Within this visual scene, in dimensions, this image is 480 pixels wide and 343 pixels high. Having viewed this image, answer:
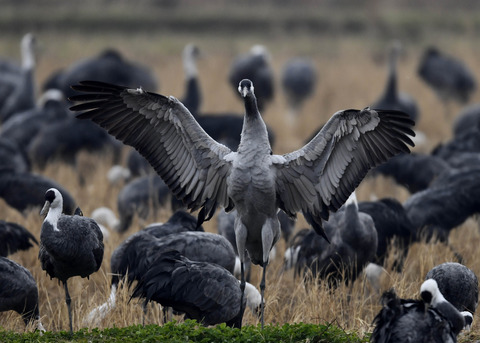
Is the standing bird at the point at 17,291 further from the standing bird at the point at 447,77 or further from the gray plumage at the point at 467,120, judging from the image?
the standing bird at the point at 447,77

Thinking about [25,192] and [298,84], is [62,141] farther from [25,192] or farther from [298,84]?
A: [298,84]

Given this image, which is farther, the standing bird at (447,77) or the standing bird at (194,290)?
the standing bird at (447,77)

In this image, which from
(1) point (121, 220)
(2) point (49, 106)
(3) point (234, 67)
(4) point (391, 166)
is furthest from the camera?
(3) point (234, 67)

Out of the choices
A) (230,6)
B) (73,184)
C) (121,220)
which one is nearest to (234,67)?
(73,184)

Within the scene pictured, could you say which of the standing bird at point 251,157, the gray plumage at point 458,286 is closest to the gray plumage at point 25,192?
the standing bird at point 251,157

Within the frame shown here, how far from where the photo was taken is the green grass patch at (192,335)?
5.55 meters

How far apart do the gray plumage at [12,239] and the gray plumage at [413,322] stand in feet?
11.9

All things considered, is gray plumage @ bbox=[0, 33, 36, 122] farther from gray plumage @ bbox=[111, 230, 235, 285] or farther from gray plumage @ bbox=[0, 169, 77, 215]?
gray plumage @ bbox=[111, 230, 235, 285]

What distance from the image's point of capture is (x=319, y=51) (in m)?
27.7

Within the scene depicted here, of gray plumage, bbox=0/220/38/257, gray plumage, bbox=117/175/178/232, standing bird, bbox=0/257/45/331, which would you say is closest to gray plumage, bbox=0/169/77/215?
gray plumage, bbox=117/175/178/232

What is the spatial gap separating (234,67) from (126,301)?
1319 cm

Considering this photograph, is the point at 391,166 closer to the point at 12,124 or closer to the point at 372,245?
the point at 372,245

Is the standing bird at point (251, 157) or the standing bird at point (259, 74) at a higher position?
the standing bird at point (259, 74)

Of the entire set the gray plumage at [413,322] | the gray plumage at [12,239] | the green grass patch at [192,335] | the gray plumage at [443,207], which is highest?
the gray plumage at [443,207]
